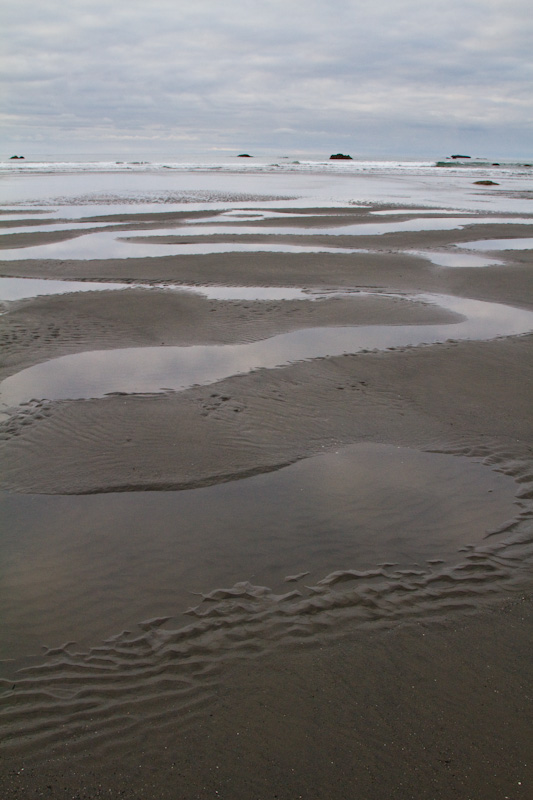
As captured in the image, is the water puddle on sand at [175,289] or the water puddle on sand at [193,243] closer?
the water puddle on sand at [175,289]

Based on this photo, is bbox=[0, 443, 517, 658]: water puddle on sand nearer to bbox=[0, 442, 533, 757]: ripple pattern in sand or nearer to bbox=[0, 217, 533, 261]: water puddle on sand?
bbox=[0, 442, 533, 757]: ripple pattern in sand

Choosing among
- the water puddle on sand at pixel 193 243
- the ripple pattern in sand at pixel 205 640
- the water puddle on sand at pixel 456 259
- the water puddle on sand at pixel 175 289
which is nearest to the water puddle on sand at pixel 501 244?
the water puddle on sand at pixel 456 259

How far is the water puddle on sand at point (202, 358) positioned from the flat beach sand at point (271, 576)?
9 centimetres

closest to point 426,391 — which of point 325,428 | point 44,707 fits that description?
point 325,428

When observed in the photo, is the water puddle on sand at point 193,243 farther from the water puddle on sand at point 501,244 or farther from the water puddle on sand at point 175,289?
the water puddle on sand at point 175,289

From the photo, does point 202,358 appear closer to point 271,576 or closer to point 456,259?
point 271,576

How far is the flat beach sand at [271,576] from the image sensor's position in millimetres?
3092

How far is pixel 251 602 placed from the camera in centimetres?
419

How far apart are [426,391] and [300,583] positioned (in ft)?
14.3

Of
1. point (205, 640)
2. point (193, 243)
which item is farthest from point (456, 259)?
point (205, 640)

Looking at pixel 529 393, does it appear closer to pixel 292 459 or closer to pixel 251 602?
pixel 292 459

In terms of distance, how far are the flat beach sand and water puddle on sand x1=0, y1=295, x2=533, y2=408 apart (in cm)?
9

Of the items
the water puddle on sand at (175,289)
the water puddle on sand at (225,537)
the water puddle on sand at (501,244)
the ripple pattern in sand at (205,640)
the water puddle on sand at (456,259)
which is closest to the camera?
the ripple pattern in sand at (205,640)

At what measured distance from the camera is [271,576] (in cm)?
446
